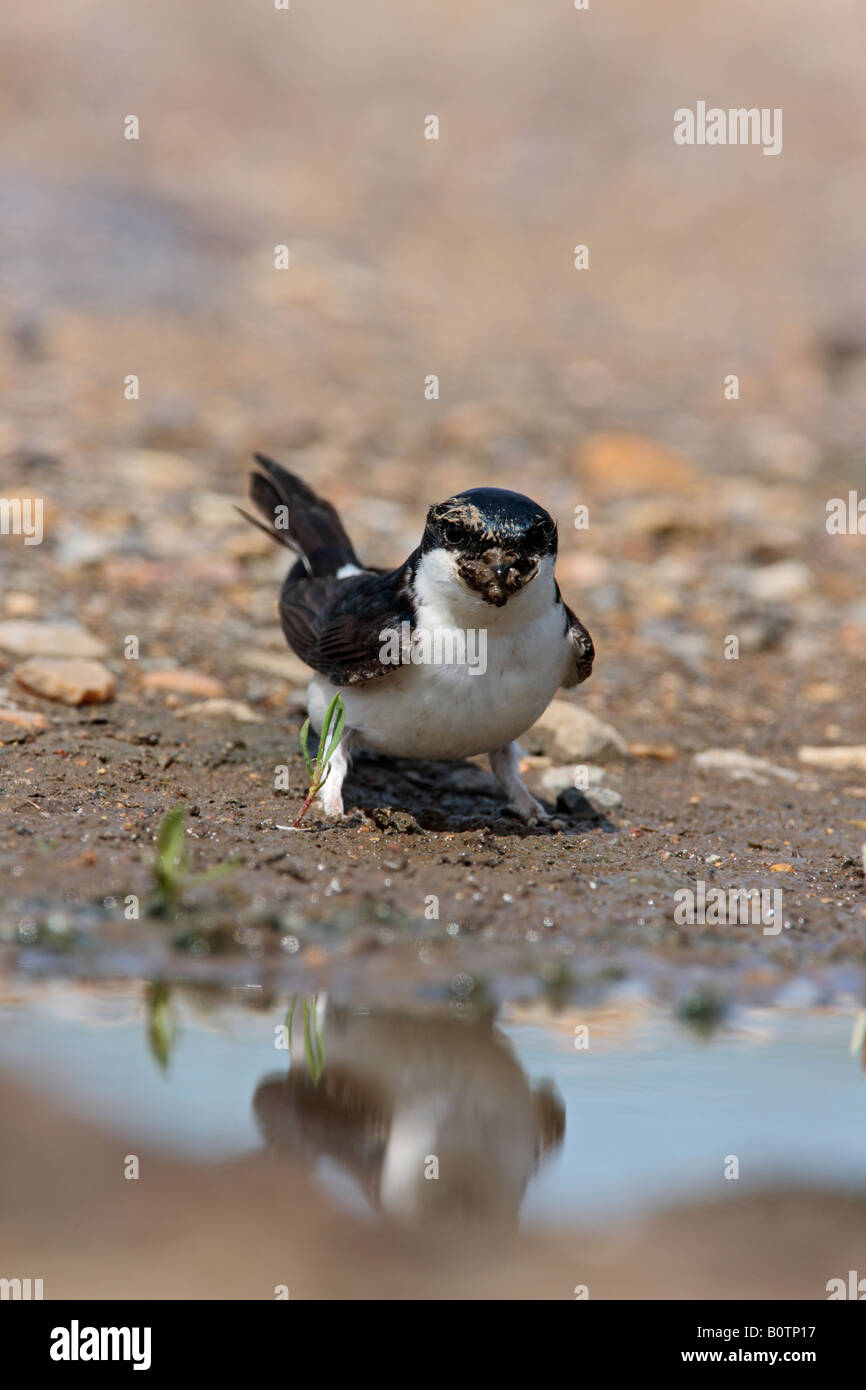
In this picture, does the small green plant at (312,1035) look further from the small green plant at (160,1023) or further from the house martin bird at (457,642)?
the house martin bird at (457,642)

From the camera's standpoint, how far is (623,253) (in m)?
15.6

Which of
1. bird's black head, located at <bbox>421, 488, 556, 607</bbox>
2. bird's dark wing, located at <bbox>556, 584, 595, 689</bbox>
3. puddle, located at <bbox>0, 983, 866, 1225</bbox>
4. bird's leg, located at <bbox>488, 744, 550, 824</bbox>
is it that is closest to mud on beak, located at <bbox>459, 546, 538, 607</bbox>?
bird's black head, located at <bbox>421, 488, 556, 607</bbox>

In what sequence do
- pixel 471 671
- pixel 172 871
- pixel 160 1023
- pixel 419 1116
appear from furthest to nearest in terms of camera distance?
pixel 471 671 → pixel 172 871 → pixel 160 1023 → pixel 419 1116

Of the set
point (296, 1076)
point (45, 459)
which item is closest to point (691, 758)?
point (296, 1076)

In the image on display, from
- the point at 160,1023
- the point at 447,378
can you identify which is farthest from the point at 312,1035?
the point at 447,378

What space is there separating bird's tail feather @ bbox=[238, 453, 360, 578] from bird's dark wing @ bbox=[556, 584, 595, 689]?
1158 mm

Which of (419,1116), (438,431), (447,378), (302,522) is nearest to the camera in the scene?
(419,1116)

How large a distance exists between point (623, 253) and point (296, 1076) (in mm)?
13652

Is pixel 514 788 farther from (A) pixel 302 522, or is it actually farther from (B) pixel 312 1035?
(B) pixel 312 1035

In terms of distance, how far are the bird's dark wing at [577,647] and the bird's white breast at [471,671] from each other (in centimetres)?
10

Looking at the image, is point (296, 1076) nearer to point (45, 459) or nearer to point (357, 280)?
point (45, 459)

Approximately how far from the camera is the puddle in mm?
2688

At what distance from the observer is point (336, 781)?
484cm

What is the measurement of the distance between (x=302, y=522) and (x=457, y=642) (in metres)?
1.62
